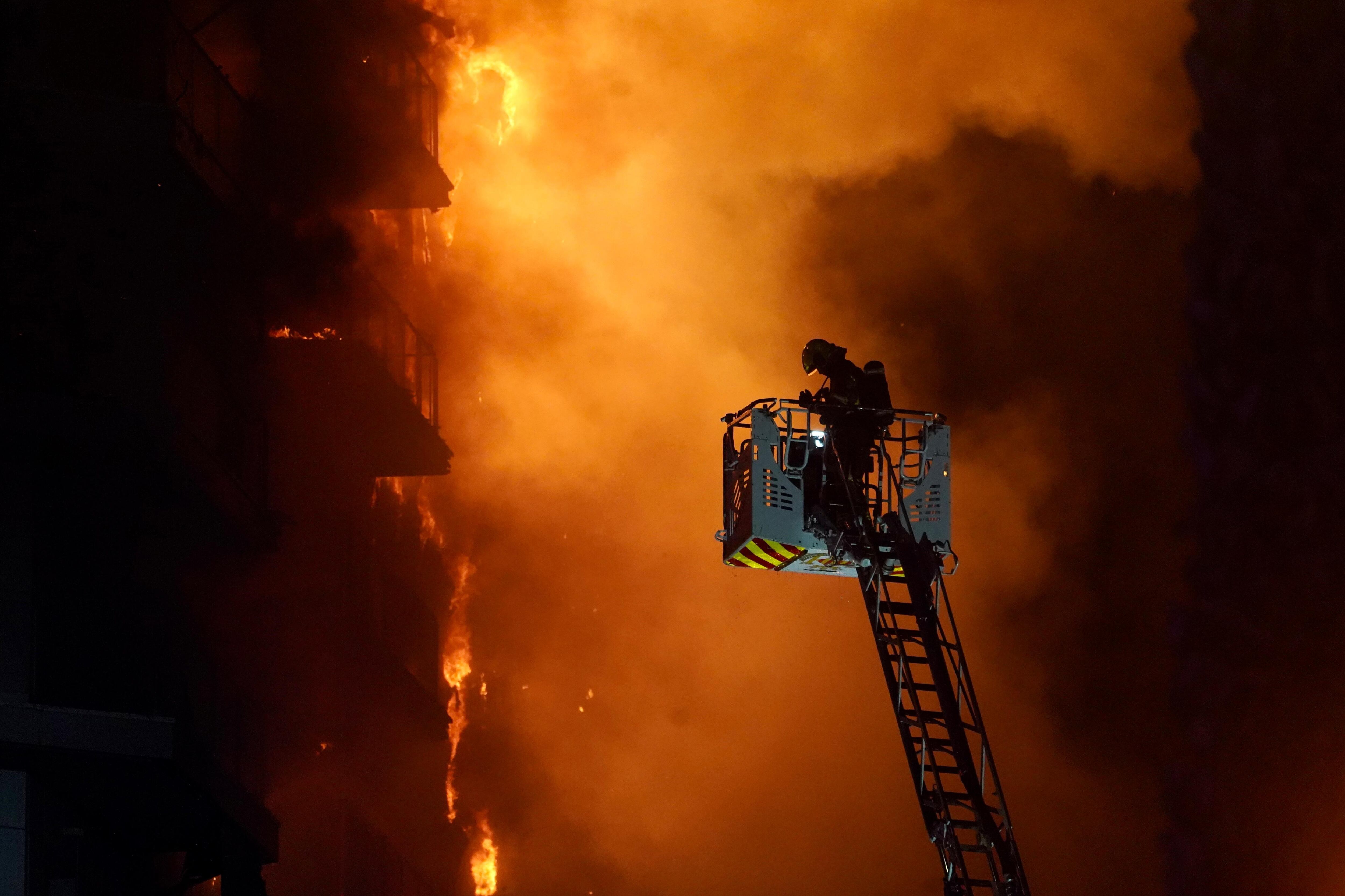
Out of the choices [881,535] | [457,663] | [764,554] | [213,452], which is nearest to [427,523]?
[457,663]

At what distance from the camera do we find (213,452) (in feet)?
48.0

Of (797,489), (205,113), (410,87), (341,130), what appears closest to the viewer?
(797,489)

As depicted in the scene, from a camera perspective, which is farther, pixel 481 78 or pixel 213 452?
pixel 481 78

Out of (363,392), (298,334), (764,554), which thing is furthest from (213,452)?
(764,554)

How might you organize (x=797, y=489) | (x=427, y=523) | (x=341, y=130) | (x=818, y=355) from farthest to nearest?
(x=427, y=523) < (x=341, y=130) < (x=818, y=355) < (x=797, y=489)

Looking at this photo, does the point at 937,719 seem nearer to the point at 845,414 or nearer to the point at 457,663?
the point at 845,414

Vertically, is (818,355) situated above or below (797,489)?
above

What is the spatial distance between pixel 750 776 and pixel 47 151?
12.6 meters

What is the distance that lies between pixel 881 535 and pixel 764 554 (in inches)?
36.9

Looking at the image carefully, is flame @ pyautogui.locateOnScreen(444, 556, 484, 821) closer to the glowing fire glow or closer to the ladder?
the glowing fire glow

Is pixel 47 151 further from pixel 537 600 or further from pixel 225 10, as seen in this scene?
pixel 537 600

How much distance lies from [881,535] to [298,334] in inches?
314

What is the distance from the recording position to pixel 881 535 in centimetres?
1188

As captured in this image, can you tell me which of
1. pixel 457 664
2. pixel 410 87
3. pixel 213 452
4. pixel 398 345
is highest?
pixel 410 87
